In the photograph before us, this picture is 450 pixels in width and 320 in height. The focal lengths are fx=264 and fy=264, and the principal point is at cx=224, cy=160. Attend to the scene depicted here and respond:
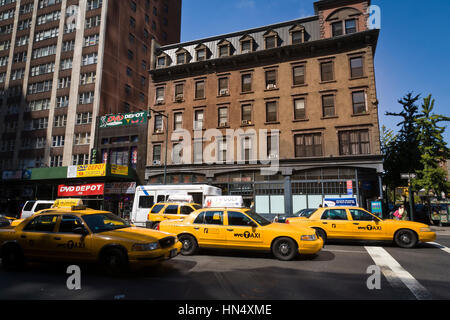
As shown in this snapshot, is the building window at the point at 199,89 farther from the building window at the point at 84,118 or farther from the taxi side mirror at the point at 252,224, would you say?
the taxi side mirror at the point at 252,224

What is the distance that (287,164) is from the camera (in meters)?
23.3

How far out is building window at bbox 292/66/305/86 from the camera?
80.1ft

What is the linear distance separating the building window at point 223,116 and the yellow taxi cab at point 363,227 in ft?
53.5

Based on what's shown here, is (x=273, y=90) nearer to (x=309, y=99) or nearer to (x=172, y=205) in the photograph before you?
(x=309, y=99)

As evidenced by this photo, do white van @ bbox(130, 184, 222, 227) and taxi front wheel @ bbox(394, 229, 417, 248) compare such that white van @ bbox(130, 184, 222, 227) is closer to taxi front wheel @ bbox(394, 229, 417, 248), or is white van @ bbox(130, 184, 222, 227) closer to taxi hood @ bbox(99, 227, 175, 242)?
taxi hood @ bbox(99, 227, 175, 242)

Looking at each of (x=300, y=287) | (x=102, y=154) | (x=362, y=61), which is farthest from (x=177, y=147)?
(x=300, y=287)

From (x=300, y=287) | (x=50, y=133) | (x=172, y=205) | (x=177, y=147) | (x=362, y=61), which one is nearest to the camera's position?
(x=300, y=287)

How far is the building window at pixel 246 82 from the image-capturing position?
26.2 metres

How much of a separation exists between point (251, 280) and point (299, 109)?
67.5 feet

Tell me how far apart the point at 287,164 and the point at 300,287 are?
726 inches

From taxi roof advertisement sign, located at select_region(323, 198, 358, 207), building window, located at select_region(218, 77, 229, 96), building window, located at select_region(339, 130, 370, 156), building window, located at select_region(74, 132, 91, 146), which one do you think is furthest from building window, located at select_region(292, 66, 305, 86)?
building window, located at select_region(74, 132, 91, 146)

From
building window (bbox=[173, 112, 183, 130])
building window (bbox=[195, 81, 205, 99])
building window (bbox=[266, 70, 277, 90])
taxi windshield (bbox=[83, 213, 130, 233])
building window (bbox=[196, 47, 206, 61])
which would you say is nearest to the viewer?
taxi windshield (bbox=[83, 213, 130, 233])

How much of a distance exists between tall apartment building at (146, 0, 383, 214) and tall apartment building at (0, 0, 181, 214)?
1033 cm

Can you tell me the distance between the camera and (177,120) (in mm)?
28281
